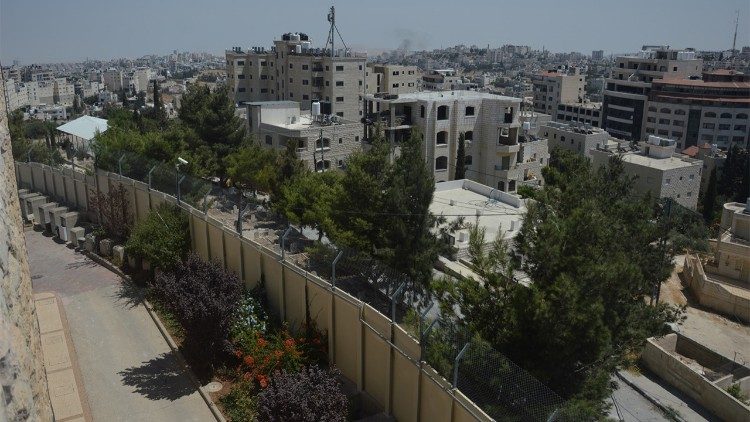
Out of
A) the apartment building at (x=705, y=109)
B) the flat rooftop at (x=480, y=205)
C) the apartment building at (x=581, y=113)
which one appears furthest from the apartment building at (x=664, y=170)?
the apartment building at (x=581, y=113)

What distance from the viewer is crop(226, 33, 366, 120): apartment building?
194 ft

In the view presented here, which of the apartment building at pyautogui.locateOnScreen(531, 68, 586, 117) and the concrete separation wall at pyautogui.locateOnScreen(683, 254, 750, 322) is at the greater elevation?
the apartment building at pyautogui.locateOnScreen(531, 68, 586, 117)

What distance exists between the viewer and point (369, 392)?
1045cm

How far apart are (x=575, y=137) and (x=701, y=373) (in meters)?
39.7

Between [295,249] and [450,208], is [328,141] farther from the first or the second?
[295,249]

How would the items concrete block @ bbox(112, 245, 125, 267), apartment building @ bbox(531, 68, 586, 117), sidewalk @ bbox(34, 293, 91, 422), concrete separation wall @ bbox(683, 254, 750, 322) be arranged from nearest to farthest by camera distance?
sidewalk @ bbox(34, 293, 91, 422), concrete block @ bbox(112, 245, 125, 267), concrete separation wall @ bbox(683, 254, 750, 322), apartment building @ bbox(531, 68, 586, 117)

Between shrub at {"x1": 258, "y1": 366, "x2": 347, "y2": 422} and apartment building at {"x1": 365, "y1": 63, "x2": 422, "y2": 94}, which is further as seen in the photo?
apartment building at {"x1": 365, "y1": 63, "x2": 422, "y2": 94}

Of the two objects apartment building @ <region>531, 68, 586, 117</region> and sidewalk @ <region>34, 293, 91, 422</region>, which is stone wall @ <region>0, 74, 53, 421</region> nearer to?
sidewalk @ <region>34, 293, 91, 422</region>

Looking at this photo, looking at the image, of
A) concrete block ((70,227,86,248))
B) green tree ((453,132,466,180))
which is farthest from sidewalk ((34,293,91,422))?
green tree ((453,132,466,180))

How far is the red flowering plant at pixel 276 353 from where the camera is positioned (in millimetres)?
10742

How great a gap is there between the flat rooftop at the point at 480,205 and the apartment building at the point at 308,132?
805 centimetres

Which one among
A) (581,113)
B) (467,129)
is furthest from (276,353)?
(581,113)

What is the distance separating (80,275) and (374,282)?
398 inches

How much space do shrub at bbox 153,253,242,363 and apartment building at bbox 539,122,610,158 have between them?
4425cm
